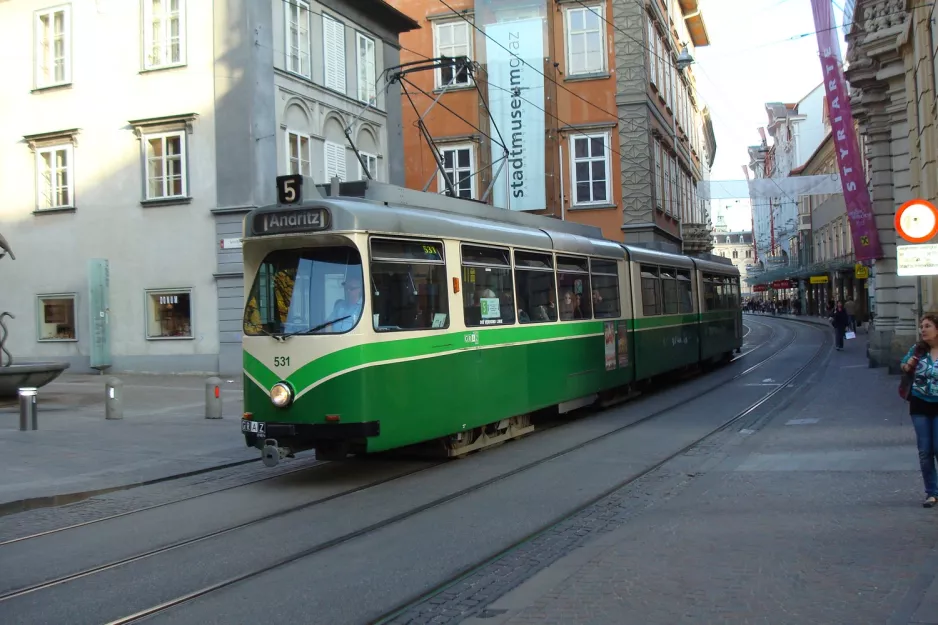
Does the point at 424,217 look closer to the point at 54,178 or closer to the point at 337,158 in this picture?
the point at 337,158

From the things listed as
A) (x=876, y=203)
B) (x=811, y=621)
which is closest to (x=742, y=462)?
(x=811, y=621)

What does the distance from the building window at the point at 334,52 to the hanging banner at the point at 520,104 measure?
7.21 m

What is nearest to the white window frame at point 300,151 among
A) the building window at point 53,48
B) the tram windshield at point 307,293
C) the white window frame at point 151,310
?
the white window frame at point 151,310

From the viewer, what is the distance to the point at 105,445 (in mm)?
13164

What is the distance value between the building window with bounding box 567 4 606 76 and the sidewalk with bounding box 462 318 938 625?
2670 centimetres

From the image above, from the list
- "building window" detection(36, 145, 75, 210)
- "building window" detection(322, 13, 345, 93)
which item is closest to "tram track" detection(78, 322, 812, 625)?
"building window" detection(322, 13, 345, 93)

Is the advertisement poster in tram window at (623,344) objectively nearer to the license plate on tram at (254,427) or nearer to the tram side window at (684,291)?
the tram side window at (684,291)

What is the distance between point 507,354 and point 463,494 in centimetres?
307

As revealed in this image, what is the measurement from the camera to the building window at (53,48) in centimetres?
2659

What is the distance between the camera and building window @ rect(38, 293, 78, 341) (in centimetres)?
2675

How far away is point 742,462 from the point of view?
10812 mm

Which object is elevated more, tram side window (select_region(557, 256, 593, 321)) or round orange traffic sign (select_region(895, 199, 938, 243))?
round orange traffic sign (select_region(895, 199, 938, 243))

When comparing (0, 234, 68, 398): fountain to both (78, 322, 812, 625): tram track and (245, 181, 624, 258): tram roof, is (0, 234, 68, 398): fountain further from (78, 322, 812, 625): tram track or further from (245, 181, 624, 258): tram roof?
(78, 322, 812, 625): tram track

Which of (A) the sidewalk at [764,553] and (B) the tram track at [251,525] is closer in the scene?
(A) the sidewalk at [764,553]
